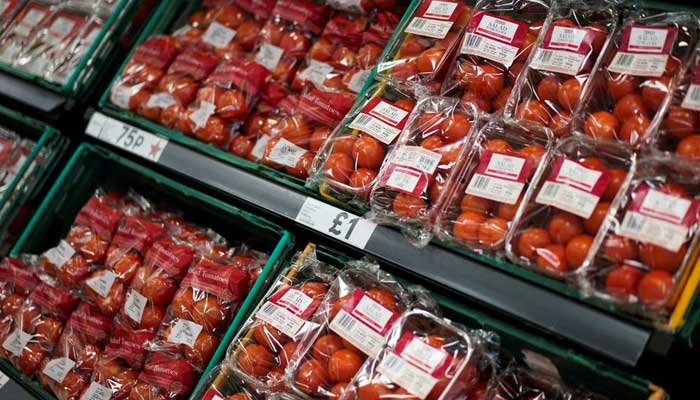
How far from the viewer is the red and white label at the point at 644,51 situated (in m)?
1.39

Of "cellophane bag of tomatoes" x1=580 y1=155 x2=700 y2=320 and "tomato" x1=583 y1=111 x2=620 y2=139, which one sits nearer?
"cellophane bag of tomatoes" x1=580 y1=155 x2=700 y2=320

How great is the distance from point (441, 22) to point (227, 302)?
0.86 metres

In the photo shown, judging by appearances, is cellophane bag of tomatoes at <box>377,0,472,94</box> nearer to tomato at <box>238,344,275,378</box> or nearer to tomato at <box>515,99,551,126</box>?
tomato at <box>515,99,551,126</box>

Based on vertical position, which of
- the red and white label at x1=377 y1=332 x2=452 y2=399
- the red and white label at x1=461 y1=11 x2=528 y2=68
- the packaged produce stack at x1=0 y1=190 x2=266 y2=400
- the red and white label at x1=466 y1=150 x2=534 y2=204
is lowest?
the packaged produce stack at x1=0 y1=190 x2=266 y2=400

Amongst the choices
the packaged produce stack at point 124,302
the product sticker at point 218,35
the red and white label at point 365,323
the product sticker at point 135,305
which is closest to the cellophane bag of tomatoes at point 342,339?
the red and white label at point 365,323

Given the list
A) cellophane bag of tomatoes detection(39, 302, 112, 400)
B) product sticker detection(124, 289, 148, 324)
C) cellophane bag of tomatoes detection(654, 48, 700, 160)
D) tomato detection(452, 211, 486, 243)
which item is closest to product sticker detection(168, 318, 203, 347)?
product sticker detection(124, 289, 148, 324)

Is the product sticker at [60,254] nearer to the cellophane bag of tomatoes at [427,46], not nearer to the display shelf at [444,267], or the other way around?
the display shelf at [444,267]

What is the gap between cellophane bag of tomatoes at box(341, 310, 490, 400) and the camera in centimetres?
130

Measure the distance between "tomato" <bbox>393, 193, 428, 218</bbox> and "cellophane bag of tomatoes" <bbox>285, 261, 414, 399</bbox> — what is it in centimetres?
17

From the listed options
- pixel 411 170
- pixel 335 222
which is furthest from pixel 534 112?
pixel 335 222

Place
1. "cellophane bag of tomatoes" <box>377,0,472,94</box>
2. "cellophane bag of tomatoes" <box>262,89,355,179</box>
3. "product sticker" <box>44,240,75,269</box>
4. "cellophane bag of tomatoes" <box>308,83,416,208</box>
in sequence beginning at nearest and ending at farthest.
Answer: "cellophane bag of tomatoes" <box>308,83,416,208</box>
"cellophane bag of tomatoes" <box>377,0,472,94</box>
"cellophane bag of tomatoes" <box>262,89,355,179</box>
"product sticker" <box>44,240,75,269</box>

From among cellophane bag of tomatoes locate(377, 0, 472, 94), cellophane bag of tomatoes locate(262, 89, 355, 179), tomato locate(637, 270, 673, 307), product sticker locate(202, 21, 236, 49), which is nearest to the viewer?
tomato locate(637, 270, 673, 307)

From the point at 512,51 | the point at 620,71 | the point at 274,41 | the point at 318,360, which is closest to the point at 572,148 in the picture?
the point at 620,71

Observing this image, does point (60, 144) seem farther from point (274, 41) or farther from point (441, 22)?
point (441, 22)
